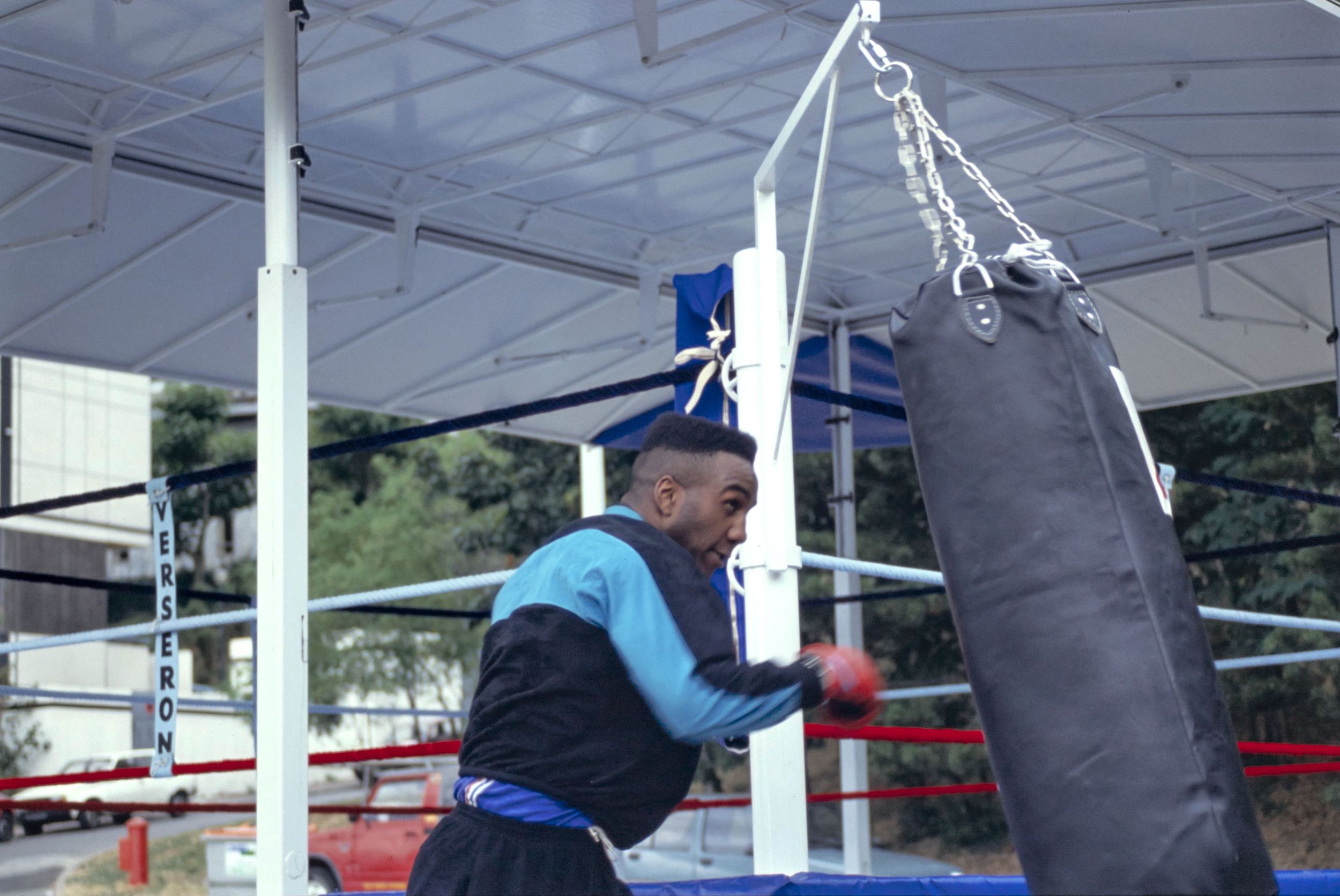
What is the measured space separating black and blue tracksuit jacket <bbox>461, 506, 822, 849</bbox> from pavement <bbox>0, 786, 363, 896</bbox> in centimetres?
1319

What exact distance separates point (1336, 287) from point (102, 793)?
2237 centimetres

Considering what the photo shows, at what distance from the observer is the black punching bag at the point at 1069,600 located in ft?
6.21

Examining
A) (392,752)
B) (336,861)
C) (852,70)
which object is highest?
(852,70)

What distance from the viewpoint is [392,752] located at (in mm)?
4391

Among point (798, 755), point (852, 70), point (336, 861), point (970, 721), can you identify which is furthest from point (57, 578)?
point (970, 721)

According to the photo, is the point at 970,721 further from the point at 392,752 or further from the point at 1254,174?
the point at 392,752

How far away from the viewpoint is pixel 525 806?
226 centimetres

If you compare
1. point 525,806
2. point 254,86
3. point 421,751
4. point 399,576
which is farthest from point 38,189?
point 399,576

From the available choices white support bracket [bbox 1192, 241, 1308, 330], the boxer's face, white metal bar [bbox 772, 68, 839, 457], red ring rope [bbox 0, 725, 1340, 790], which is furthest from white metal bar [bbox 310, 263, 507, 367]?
the boxer's face

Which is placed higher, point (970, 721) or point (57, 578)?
point (57, 578)

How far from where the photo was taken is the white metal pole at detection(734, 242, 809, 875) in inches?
117

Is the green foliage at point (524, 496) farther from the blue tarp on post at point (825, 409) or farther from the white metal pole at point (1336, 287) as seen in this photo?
the white metal pole at point (1336, 287)

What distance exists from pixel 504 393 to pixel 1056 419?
945cm

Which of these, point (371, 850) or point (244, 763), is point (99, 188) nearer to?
point (244, 763)
